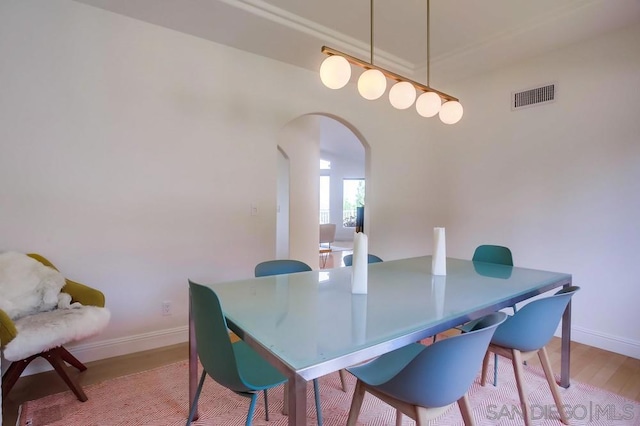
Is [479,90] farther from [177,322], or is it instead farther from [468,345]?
[177,322]

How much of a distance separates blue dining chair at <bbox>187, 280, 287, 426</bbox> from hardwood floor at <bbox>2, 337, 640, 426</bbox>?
127cm

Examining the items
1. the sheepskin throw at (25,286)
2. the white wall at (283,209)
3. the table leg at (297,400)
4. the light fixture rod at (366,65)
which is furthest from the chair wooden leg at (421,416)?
the white wall at (283,209)

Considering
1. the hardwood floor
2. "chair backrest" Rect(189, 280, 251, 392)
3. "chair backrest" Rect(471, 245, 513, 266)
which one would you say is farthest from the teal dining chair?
"chair backrest" Rect(189, 280, 251, 392)

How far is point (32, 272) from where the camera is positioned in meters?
2.03

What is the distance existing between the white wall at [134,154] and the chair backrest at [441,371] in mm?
2158

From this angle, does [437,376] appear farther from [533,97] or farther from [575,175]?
[533,97]

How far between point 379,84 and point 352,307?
46.4 inches

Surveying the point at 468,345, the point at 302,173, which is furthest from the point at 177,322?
the point at 302,173

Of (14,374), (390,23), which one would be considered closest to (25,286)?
(14,374)

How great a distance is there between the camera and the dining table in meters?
0.97

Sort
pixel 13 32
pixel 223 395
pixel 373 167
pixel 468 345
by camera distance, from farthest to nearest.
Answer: pixel 373 167, pixel 13 32, pixel 223 395, pixel 468 345

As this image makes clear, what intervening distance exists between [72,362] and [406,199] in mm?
3572

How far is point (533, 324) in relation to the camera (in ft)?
5.08

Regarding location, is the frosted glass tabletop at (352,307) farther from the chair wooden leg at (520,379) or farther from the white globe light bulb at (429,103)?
the white globe light bulb at (429,103)
